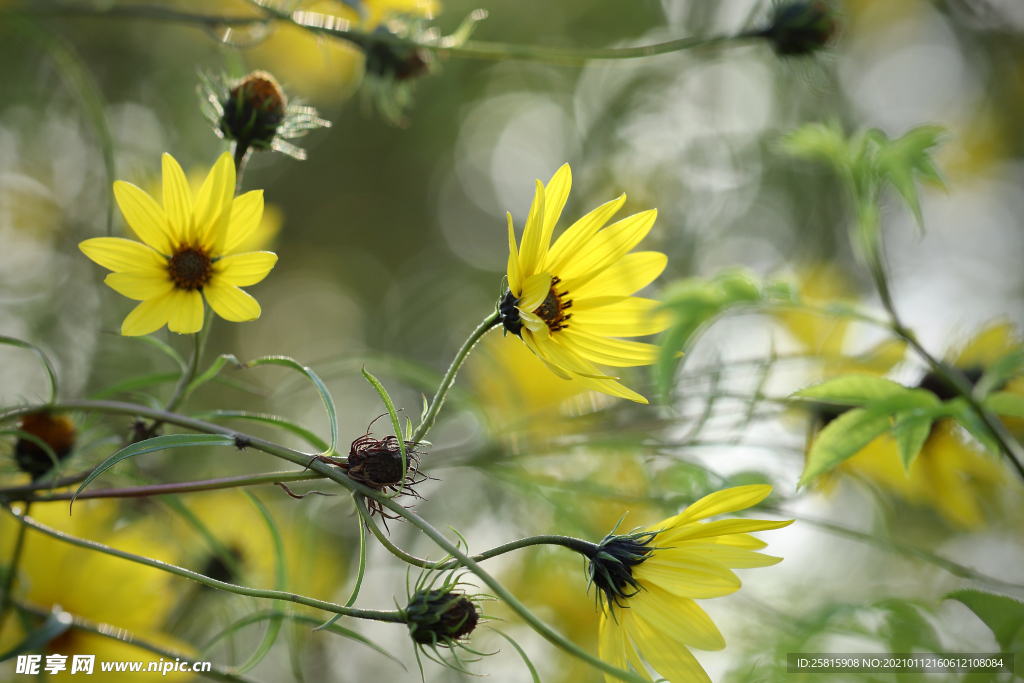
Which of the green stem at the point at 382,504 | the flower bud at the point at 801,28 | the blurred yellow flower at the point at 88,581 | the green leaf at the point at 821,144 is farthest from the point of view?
the flower bud at the point at 801,28

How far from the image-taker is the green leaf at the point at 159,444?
1.08 feet

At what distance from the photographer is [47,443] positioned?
1.62 ft

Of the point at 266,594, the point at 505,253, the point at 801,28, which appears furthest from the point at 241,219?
the point at 505,253

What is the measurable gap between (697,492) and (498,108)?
235 cm

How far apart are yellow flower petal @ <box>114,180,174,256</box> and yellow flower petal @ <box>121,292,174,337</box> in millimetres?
35

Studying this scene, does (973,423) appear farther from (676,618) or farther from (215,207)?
(215,207)

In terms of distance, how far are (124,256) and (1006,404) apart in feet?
1.91

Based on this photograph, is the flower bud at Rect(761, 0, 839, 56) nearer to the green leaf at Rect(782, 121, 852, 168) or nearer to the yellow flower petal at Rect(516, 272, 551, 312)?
the green leaf at Rect(782, 121, 852, 168)

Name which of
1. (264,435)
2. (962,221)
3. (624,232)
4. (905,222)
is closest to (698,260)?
(905,222)

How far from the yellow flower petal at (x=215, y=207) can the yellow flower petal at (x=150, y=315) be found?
0.15 feet

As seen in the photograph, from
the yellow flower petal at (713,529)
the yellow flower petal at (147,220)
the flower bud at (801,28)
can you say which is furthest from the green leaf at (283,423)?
the flower bud at (801,28)

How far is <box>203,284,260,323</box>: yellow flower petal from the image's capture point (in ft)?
1.35

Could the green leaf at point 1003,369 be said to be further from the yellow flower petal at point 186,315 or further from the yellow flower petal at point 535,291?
the yellow flower petal at point 186,315

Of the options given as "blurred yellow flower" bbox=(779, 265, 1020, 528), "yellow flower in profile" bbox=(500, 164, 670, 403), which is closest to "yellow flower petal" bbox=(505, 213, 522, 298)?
"yellow flower in profile" bbox=(500, 164, 670, 403)
